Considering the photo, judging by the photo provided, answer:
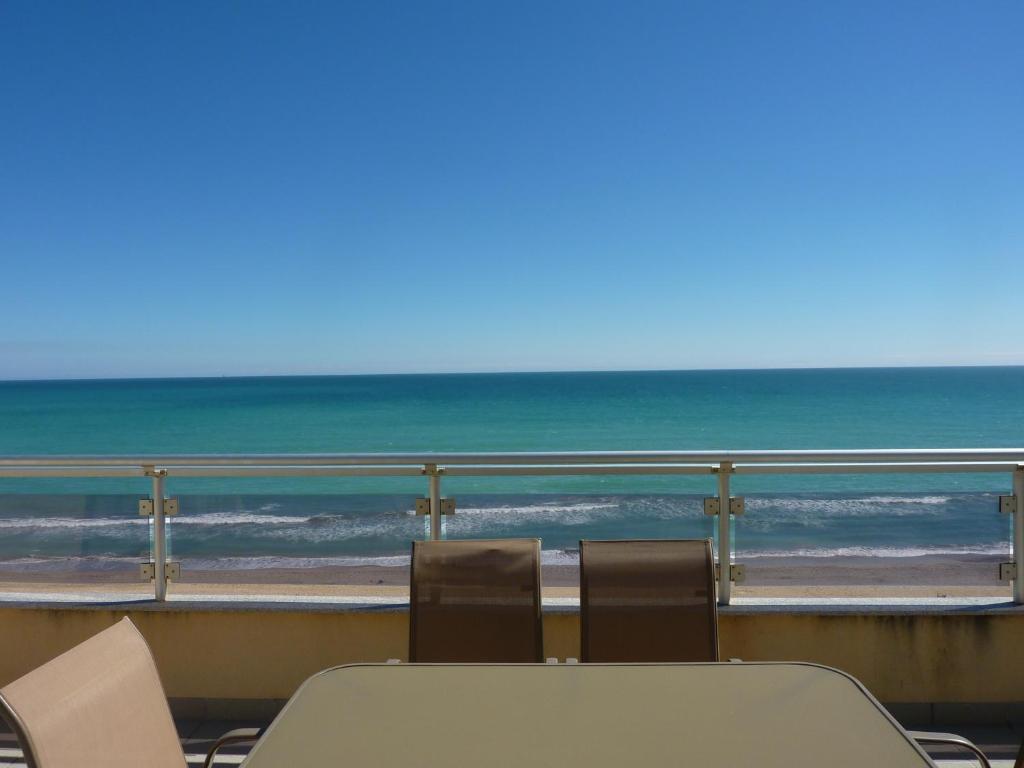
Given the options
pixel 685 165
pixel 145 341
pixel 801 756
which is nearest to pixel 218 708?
pixel 801 756

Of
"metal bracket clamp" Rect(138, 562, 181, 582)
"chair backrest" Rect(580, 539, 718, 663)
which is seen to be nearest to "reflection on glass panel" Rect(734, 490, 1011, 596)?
"chair backrest" Rect(580, 539, 718, 663)

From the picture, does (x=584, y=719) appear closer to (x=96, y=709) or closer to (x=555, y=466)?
(x=96, y=709)

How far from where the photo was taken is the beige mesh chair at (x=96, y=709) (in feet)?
4.50

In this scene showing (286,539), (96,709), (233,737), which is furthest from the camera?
(286,539)

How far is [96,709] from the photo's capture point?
5.05 ft

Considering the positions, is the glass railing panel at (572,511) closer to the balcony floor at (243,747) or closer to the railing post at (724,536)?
the railing post at (724,536)

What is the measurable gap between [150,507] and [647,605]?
255 cm

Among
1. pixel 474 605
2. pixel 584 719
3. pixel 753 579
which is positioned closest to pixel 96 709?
pixel 584 719

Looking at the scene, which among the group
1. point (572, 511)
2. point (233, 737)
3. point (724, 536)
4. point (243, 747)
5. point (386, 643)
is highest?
point (572, 511)

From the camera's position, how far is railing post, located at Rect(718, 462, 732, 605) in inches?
135

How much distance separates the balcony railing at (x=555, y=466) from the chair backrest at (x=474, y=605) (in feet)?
2.93

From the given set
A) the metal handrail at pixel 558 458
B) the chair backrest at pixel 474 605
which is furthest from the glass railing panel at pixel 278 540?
the chair backrest at pixel 474 605

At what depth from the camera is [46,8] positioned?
348 inches

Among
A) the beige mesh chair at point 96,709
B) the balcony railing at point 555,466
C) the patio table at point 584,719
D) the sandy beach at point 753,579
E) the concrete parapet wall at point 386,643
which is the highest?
the balcony railing at point 555,466
